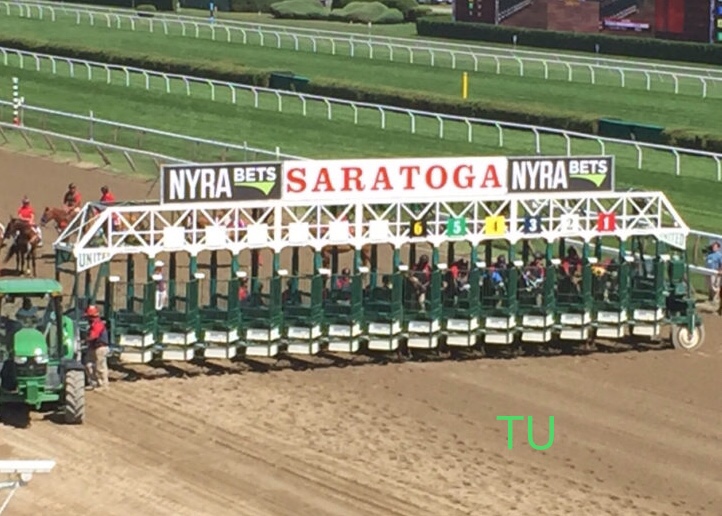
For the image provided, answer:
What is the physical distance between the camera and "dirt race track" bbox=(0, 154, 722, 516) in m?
15.5

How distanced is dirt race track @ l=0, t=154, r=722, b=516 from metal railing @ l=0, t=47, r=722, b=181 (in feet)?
39.1

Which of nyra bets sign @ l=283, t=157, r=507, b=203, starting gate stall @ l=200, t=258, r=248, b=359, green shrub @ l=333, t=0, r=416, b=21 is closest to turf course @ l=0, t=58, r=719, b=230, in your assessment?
nyra bets sign @ l=283, t=157, r=507, b=203

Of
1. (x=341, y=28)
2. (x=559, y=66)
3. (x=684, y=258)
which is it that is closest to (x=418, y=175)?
(x=684, y=258)

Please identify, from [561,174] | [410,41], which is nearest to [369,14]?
[410,41]

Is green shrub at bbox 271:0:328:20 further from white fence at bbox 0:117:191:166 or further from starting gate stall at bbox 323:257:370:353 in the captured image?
starting gate stall at bbox 323:257:370:353

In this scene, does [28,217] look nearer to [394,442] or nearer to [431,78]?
[394,442]

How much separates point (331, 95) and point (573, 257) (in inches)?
814

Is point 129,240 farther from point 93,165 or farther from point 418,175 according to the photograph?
point 93,165

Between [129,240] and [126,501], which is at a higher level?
[129,240]

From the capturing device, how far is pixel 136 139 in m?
34.1

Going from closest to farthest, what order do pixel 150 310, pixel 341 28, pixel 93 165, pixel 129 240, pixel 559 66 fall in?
pixel 150 310 < pixel 129 240 < pixel 93 165 < pixel 559 66 < pixel 341 28

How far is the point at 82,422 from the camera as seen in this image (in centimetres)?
1733

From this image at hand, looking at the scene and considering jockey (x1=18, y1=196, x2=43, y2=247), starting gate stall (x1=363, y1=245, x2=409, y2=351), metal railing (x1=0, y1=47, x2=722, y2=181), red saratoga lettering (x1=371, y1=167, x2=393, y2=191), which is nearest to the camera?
starting gate stall (x1=363, y1=245, x2=409, y2=351)

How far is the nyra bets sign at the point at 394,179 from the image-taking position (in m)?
20.6
